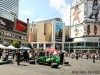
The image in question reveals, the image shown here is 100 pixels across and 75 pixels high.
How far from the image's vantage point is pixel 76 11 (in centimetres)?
9731

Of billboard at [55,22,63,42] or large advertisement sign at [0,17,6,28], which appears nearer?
large advertisement sign at [0,17,6,28]

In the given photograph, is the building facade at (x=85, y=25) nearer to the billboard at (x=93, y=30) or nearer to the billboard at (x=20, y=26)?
the billboard at (x=93, y=30)

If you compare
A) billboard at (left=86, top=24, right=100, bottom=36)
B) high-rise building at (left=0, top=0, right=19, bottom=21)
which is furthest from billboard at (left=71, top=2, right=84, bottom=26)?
high-rise building at (left=0, top=0, right=19, bottom=21)

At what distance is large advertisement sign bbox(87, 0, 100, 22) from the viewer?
3489 inches

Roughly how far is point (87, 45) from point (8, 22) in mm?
43675

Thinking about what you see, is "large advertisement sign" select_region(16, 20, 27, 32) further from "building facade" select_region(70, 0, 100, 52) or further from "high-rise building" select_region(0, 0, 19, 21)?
"high-rise building" select_region(0, 0, 19, 21)

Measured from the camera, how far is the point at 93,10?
89062 mm

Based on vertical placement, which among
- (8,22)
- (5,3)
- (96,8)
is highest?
(5,3)

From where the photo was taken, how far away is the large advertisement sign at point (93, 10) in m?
88.6

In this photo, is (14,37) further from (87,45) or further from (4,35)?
(87,45)

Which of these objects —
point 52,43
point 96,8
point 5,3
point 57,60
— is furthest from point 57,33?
point 57,60

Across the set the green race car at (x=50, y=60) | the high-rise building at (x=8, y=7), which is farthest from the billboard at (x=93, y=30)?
the high-rise building at (x=8, y=7)

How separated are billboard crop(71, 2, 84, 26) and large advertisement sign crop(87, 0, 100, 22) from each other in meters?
4.45

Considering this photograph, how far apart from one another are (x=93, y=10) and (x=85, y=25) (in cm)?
840
